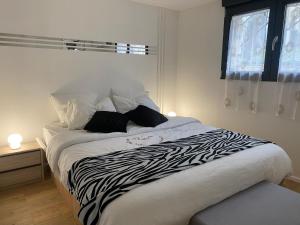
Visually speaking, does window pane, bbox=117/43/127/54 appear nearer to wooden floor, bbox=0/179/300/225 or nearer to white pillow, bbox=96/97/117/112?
white pillow, bbox=96/97/117/112

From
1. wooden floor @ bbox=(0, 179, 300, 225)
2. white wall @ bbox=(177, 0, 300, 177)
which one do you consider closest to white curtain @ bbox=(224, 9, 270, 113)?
white wall @ bbox=(177, 0, 300, 177)

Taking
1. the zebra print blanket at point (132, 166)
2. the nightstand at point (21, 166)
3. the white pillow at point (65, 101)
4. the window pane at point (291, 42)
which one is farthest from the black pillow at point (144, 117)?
the window pane at point (291, 42)

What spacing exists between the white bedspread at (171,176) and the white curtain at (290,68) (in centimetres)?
87

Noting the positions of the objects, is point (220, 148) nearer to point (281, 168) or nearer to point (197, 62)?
point (281, 168)

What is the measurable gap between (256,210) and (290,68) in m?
1.95

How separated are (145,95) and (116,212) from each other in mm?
2457

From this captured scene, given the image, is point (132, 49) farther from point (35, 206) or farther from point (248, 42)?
point (35, 206)

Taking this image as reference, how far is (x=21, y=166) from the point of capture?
258cm

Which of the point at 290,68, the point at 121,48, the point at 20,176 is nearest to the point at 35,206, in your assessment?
the point at 20,176

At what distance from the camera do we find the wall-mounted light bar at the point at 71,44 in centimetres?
266

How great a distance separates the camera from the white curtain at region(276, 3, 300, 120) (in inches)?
103

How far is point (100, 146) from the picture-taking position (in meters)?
2.14

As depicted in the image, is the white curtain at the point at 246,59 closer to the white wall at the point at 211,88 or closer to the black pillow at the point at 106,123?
the white wall at the point at 211,88

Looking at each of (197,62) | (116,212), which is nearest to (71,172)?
(116,212)
